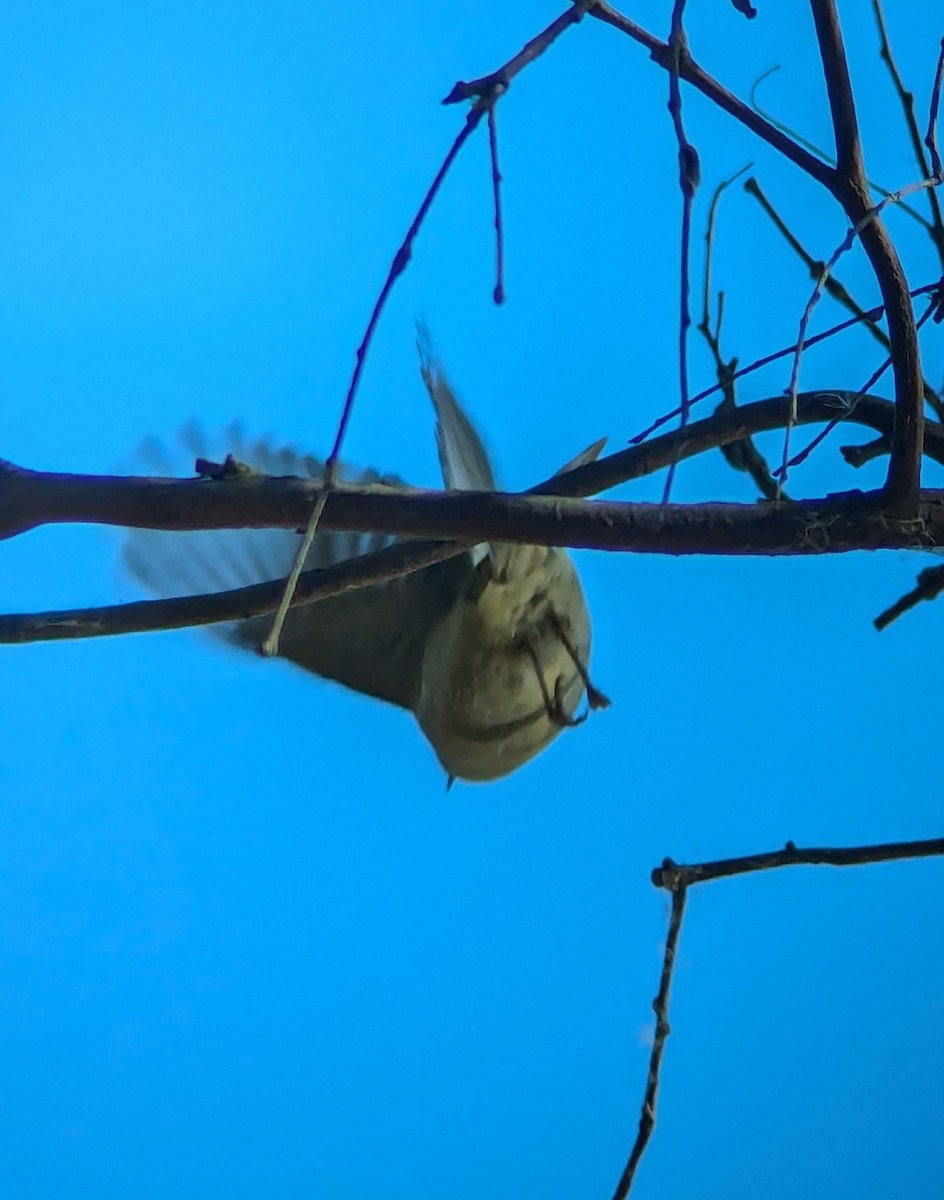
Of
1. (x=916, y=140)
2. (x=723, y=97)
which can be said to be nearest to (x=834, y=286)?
(x=916, y=140)

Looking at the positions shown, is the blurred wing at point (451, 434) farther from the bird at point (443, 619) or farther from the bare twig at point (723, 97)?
the bare twig at point (723, 97)

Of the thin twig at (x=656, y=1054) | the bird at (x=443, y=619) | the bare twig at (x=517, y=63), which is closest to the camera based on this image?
the bare twig at (x=517, y=63)

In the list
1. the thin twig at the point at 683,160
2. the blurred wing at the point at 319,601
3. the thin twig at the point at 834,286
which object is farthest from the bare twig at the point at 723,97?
the blurred wing at the point at 319,601

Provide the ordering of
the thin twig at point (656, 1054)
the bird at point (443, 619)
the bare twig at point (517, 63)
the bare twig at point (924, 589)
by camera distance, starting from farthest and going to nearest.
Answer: the bird at point (443, 619), the bare twig at point (924, 589), the thin twig at point (656, 1054), the bare twig at point (517, 63)

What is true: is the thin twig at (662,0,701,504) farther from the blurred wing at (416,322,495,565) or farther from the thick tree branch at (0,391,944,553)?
the blurred wing at (416,322,495,565)

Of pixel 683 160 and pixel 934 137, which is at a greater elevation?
pixel 934 137

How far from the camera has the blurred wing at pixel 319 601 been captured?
86cm

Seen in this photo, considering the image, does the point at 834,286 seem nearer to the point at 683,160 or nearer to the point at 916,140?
the point at 916,140

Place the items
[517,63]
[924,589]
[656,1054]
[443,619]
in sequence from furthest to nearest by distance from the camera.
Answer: [443,619] → [924,589] → [656,1054] → [517,63]

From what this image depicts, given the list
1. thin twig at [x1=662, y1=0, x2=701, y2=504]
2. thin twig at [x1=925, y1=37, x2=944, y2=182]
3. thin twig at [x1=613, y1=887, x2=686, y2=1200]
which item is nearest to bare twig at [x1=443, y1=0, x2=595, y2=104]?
thin twig at [x1=662, y1=0, x2=701, y2=504]

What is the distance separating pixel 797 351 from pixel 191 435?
58 centimetres

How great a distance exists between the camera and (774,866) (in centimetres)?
42

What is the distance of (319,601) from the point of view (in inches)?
34.4

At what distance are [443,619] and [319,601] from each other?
10 centimetres
